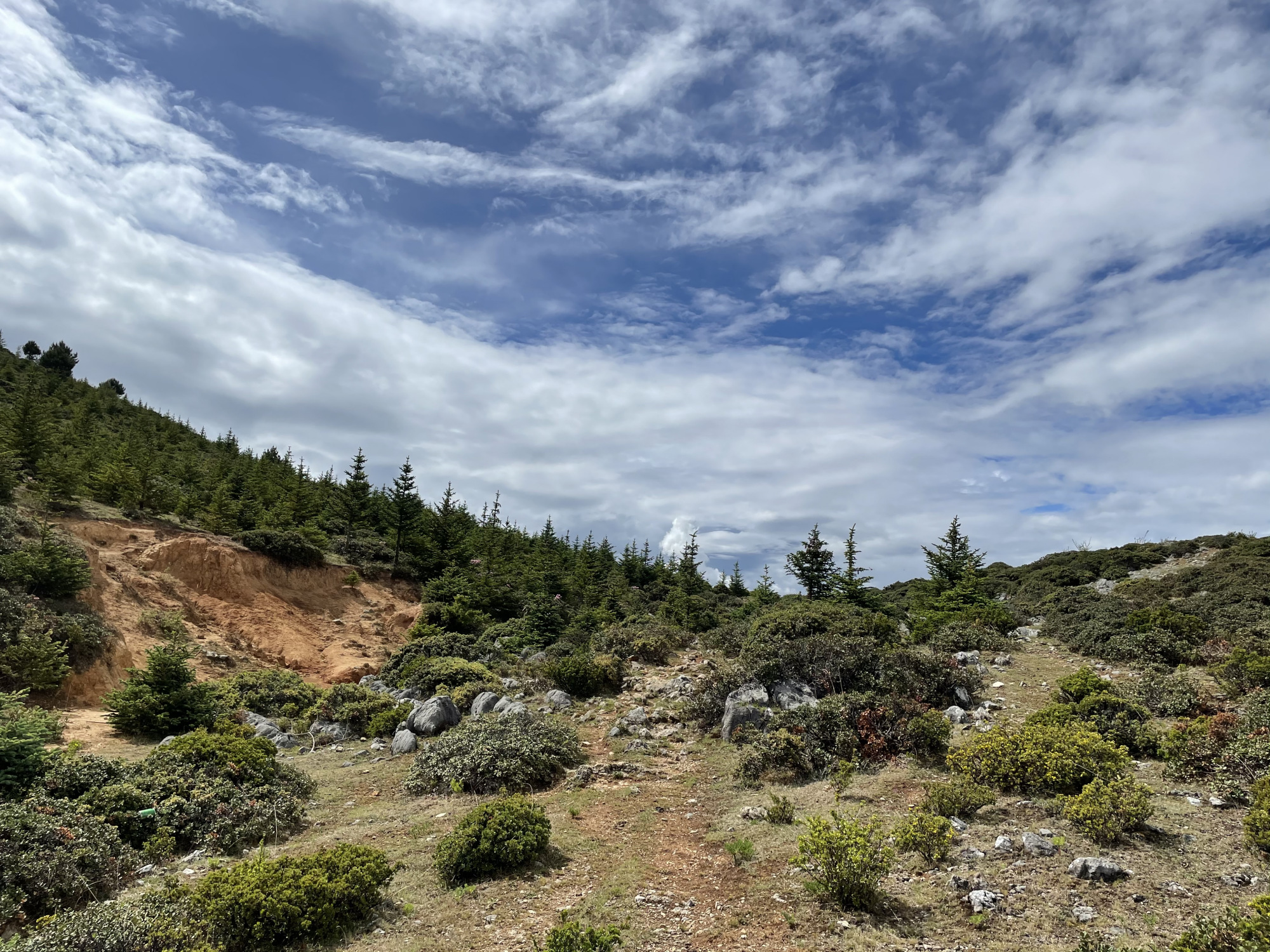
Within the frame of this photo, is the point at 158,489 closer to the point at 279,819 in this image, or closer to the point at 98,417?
the point at 98,417

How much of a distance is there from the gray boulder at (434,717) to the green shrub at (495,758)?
299 centimetres

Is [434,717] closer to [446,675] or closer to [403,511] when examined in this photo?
[446,675]

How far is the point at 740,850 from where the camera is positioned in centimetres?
925

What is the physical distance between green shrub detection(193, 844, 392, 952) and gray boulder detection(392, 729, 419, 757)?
26.9ft

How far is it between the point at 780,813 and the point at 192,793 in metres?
10.5

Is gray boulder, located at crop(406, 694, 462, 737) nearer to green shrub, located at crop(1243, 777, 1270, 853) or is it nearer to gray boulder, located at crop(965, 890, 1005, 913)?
gray boulder, located at crop(965, 890, 1005, 913)

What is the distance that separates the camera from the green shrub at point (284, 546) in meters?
35.2

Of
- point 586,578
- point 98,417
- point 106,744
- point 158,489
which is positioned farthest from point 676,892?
point 98,417

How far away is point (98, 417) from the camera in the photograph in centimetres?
4778

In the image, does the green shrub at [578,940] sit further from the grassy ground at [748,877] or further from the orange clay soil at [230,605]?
the orange clay soil at [230,605]

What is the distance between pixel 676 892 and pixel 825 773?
5.30 m

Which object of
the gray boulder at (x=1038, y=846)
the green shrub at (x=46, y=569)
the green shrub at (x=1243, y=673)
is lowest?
the gray boulder at (x=1038, y=846)

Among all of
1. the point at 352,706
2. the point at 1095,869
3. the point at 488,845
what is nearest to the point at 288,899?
the point at 488,845

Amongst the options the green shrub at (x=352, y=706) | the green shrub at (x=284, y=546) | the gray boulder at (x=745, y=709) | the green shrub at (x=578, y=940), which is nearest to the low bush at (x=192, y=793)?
the green shrub at (x=352, y=706)
